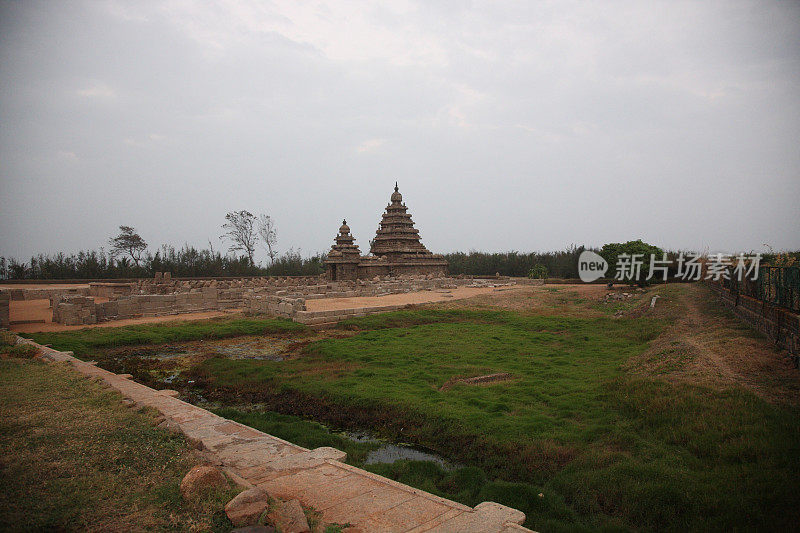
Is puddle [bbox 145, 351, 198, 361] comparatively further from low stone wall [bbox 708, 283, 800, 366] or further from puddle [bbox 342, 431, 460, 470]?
low stone wall [bbox 708, 283, 800, 366]

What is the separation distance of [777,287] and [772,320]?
0.94 meters

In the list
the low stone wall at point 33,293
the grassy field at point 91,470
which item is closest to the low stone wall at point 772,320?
the grassy field at point 91,470

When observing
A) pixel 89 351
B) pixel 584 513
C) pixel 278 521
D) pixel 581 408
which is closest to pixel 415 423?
pixel 581 408

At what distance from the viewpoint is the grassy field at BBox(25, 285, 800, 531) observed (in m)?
4.17

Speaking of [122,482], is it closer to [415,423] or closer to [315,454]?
[315,454]

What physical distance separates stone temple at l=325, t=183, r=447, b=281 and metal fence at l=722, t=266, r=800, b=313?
26.2 metres

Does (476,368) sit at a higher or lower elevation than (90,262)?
lower

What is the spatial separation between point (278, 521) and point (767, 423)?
5031 mm

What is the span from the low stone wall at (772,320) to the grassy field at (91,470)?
748 centimetres

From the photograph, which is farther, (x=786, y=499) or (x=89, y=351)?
(x=89, y=351)

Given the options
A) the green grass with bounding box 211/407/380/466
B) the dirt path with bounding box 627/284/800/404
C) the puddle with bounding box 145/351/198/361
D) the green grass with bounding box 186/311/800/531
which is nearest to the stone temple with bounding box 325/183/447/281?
the puddle with bounding box 145/351/198/361

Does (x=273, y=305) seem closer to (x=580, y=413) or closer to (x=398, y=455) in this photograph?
(x=398, y=455)

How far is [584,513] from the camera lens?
428cm

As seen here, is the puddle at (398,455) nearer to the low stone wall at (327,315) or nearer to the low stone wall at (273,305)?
the low stone wall at (327,315)
